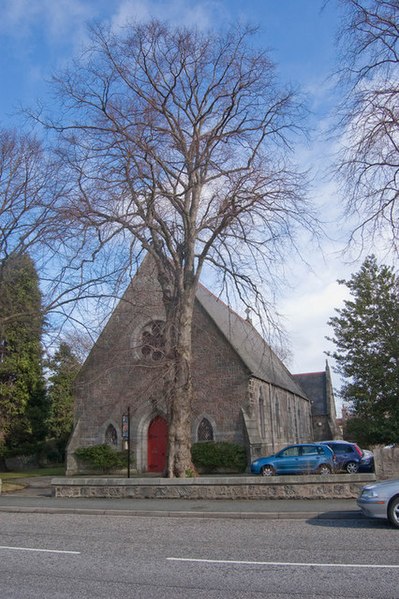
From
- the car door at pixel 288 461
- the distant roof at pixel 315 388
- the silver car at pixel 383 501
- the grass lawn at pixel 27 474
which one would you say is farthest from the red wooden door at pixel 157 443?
the distant roof at pixel 315 388

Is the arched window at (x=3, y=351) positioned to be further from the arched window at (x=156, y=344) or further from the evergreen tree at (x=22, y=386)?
the arched window at (x=156, y=344)

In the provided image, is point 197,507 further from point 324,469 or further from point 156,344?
point 324,469

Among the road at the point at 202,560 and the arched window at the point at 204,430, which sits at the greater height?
the arched window at the point at 204,430

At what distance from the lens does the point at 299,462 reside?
2278 centimetres

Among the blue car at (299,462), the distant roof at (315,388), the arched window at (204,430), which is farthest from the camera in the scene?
the distant roof at (315,388)

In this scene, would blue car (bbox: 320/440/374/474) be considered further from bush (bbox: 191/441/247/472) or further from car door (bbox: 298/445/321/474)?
bush (bbox: 191/441/247/472)

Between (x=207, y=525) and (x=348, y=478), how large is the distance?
4677 mm

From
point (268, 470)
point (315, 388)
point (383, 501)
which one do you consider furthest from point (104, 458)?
point (315, 388)

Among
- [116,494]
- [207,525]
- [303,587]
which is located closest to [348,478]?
[207,525]

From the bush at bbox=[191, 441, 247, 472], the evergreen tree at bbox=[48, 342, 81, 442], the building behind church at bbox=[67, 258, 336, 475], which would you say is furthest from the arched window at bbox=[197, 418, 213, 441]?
the evergreen tree at bbox=[48, 342, 81, 442]

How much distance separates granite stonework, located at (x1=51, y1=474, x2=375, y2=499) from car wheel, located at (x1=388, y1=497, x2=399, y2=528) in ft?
13.9

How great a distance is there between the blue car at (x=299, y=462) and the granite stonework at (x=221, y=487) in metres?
7.69

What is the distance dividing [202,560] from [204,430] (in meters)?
19.1

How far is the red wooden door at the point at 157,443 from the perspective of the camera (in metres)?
28.3
